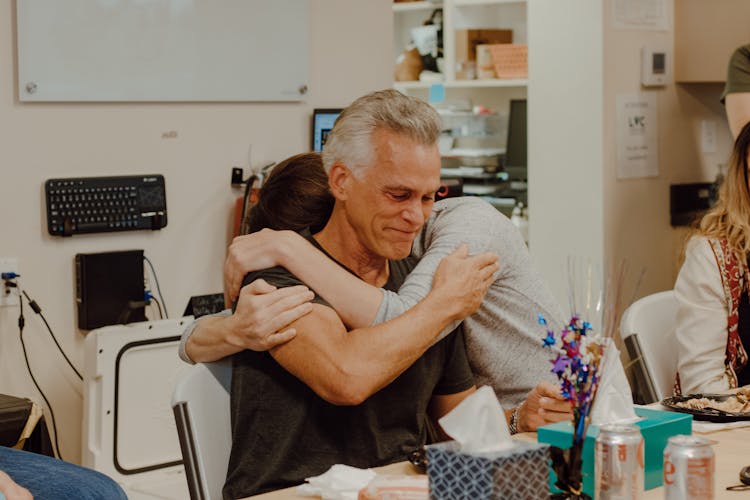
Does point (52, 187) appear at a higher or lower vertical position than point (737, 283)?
higher

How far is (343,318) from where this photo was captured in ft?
6.92


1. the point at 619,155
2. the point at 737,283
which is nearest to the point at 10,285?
the point at 737,283

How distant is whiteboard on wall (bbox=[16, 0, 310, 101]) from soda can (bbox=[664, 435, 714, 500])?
247 centimetres

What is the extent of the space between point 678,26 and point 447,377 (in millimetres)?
3109

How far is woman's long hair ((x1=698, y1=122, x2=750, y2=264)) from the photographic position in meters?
2.94

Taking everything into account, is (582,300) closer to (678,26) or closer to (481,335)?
(678,26)

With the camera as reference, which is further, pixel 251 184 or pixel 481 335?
pixel 251 184

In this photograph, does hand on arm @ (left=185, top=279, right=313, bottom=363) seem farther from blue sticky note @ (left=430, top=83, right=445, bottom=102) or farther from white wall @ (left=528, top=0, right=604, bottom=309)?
blue sticky note @ (left=430, top=83, right=445, bottom=102)

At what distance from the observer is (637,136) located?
4.77 m

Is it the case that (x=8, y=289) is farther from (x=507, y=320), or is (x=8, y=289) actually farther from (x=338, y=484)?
(x=338, y=484)

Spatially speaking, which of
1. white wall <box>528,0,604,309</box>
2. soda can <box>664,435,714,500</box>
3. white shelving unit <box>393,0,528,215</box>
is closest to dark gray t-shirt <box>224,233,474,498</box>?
soda can <box>664,435,714,500</box>

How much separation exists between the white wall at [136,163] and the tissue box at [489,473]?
2.31 metres

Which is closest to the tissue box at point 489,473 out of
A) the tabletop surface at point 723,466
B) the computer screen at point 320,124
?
the tabletop surface at point 723,466

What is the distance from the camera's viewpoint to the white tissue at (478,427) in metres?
1.42
